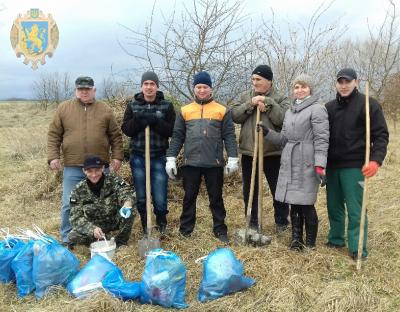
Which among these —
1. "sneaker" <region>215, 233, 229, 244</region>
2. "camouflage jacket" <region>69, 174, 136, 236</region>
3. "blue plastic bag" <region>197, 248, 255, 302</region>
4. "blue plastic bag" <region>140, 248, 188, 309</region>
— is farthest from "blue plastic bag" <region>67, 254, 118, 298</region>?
"sneaker" <region>215, 233, 229, 244</region>

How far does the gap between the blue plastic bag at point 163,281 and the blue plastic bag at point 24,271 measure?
0.95 meters

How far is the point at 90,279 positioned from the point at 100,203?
1299 mm

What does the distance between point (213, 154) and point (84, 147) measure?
133 cm

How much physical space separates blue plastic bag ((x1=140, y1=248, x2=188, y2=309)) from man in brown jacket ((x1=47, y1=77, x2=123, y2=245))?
5.40 feet

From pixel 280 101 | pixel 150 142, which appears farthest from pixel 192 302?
pixel 280 101

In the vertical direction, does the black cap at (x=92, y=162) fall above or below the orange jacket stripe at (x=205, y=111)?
below

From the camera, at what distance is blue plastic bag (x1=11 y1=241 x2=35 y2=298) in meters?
3.52

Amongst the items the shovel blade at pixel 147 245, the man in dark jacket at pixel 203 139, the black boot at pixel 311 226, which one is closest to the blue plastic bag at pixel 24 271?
the shovel blade at pixel 147 245

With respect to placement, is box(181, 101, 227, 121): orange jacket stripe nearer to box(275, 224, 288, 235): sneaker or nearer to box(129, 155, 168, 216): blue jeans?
box(129, 155, 168, 216): blue jeans

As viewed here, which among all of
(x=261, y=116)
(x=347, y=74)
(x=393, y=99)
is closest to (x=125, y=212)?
(x=261, y=116)

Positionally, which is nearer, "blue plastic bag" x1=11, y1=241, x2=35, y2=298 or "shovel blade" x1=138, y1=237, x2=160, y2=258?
"blue plastic bag" x1=11, y1=241, x2=35, y2=298

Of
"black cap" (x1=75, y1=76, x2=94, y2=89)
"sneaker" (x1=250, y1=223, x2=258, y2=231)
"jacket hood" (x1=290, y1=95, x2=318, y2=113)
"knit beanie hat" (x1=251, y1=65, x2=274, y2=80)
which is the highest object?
"knit beanie hat" (x1=251, y1=65, x2=274, y2=80)

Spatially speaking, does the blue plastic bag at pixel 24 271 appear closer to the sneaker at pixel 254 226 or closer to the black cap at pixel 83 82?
the black cap at pixel 83 82

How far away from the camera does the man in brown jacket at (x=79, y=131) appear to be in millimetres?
4508
